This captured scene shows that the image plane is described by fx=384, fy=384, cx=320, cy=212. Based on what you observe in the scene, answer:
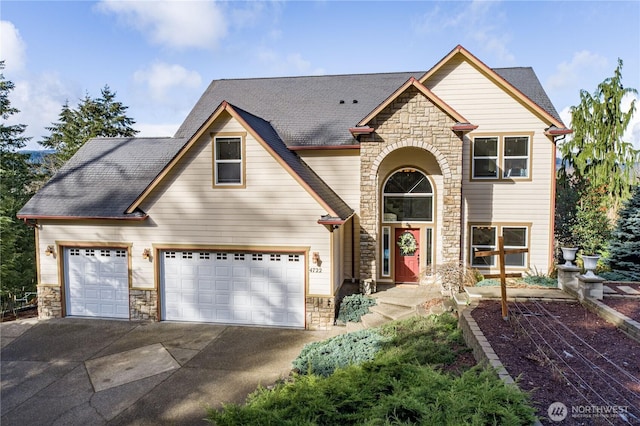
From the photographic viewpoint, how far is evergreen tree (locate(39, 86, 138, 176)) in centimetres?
3539

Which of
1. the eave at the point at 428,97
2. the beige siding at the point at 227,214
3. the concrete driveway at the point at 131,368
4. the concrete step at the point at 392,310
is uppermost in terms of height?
the eave at the point at 428,97

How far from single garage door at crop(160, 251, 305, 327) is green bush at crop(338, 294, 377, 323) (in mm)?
1175

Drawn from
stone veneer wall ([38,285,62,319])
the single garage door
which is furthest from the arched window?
stone veneer wall ([38,285,62,319])

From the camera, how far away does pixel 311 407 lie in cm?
518

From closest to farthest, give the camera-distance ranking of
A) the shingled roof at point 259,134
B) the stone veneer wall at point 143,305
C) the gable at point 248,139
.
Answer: the gable at point 248,139 < the stone veneer wall at point 143,305 < the shingled roof at point 259,134

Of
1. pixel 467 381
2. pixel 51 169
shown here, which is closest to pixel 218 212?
pixel 467 381

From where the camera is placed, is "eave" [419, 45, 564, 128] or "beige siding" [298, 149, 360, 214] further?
"beige siding" [298, 149, 360, 214]

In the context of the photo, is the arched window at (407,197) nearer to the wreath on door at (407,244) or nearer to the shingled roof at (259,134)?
the wreath on door at (407,244)

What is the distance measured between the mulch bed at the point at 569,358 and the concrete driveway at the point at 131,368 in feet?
14.6

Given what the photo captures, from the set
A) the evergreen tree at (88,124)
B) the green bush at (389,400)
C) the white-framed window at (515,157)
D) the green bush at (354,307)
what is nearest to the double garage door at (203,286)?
the green bush at (354,307)

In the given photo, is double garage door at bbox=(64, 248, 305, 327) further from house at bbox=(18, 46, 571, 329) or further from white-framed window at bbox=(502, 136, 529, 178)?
white-framed window at bbox=(502, 136, 529, 178)

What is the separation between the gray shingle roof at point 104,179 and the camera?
11969 mm

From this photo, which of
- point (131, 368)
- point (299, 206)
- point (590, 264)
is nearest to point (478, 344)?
point (590, 264)

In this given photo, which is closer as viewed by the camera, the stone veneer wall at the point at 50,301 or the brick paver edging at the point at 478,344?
the brick paver edging at the point at 478,344
